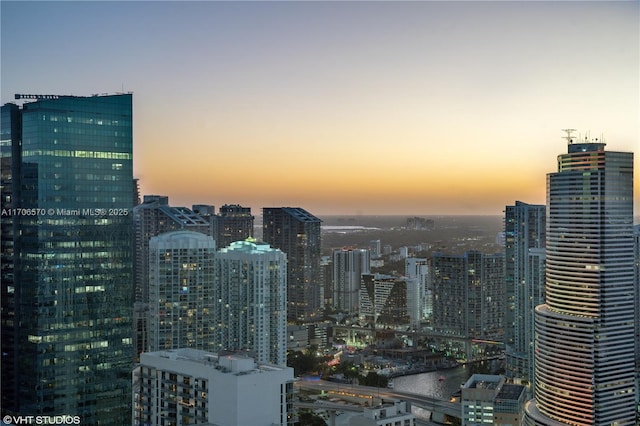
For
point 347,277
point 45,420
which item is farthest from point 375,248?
point 45,420

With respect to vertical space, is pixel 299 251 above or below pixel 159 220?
below

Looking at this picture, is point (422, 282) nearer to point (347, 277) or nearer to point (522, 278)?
point (347, 277)

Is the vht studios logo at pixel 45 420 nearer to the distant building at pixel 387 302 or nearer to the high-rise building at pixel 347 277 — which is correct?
the distant building at pixel 387 302

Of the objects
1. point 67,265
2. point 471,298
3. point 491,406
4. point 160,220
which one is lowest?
point 491,406

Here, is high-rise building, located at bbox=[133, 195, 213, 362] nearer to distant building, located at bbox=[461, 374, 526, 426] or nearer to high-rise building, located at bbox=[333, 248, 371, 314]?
high-rise building, located at bbox=[333, 248, 371, 314]

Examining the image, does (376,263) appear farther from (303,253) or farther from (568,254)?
(568,254)

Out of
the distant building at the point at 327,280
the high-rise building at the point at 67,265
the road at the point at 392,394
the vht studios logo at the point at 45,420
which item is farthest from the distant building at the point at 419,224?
the vht studios logo at the point at 45,420
